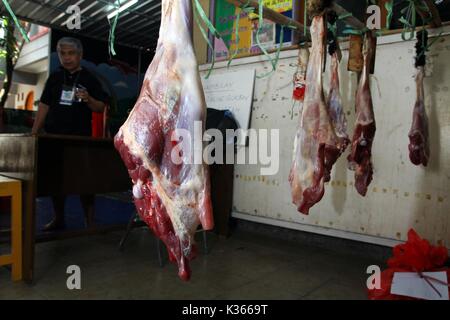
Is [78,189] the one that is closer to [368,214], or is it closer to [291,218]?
[291,218]

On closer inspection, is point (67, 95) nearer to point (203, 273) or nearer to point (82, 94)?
point (82, 94)

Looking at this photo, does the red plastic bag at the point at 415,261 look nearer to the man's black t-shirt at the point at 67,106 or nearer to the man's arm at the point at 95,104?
the man's arm at the point at 95,104

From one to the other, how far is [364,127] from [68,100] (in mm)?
2649

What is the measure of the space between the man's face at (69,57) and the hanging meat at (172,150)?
2.35m

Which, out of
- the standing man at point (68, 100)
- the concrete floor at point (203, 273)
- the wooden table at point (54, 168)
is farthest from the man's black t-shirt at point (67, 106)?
the concrete floor at point (203, 273)

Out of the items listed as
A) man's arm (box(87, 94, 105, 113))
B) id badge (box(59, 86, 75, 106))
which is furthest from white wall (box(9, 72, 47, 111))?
man's arm (box(87, 94, 105, 113))

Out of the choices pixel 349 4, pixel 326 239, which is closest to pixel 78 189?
pixel 326 239

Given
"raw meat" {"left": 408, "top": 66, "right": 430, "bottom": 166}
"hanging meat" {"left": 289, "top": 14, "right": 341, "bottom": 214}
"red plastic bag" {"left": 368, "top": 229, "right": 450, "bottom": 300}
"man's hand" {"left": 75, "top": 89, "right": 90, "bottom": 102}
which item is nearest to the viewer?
"hanging meat" {"left": 289, "top": 14, "right": 341, "bottom": 214}

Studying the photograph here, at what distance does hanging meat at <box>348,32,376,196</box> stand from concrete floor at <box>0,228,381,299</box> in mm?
861

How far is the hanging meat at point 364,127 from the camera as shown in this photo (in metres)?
1.99

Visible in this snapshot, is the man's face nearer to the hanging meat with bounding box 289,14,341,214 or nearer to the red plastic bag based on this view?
the hanging meat with bounding box 289,14,341,214

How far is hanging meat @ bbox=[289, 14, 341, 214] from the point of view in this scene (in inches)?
60.6

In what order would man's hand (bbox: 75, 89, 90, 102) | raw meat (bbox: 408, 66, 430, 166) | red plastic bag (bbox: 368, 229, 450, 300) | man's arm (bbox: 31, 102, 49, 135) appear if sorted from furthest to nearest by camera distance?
1. man's arm (bbox: 31, 102, 49, 135)
2. man's hand (bbox: 75, 89, 90, 102)
3. raw meat (bbox: 408, 66, 430, 166)
4. red plastic bag (bbox: 368, 229, 450, 300)

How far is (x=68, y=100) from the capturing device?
3.24 m
